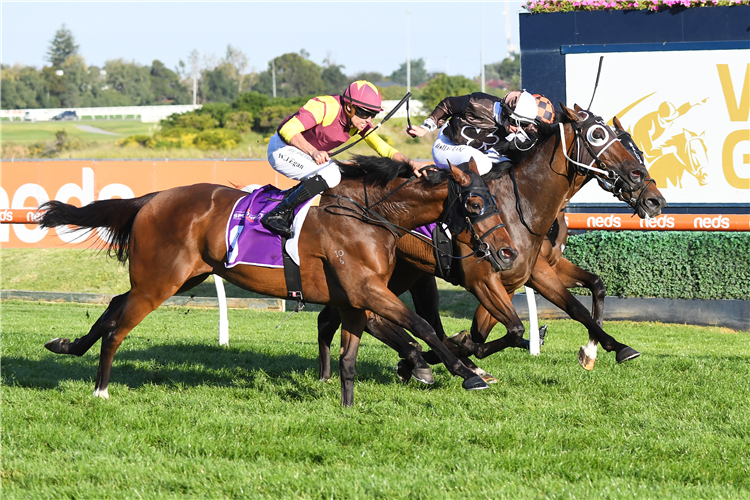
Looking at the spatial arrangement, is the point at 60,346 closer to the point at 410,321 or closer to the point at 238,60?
the point at 410,321

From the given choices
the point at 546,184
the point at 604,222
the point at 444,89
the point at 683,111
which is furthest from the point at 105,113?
the point at 546,184

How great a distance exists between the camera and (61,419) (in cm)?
470

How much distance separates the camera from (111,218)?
579 centimetres

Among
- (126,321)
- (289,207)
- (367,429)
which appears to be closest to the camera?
(367,429)

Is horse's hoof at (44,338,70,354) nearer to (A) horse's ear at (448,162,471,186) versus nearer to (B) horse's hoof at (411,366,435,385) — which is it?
(B) horse's hoof at (411,366,435,385)

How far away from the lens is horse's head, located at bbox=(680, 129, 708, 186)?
10570 millimetres

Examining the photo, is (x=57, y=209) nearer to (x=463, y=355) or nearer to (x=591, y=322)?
(x=463, y=355)

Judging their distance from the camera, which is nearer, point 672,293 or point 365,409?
point 365,409

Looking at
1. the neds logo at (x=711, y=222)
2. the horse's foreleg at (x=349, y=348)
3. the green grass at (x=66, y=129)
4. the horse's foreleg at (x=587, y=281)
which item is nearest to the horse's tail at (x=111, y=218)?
the horse's foreleg at (x=349, y=348)

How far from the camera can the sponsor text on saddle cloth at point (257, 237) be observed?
5.11 meters

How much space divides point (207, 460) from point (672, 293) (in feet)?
24.8

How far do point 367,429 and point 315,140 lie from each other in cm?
202

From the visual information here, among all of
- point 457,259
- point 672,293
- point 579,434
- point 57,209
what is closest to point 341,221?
point 457,259

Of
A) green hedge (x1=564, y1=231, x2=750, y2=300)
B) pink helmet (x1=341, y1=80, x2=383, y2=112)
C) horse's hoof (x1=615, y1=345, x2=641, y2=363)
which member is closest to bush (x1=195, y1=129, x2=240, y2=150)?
green hedge (x1=564, y1=231, x2=750, y2=300)
